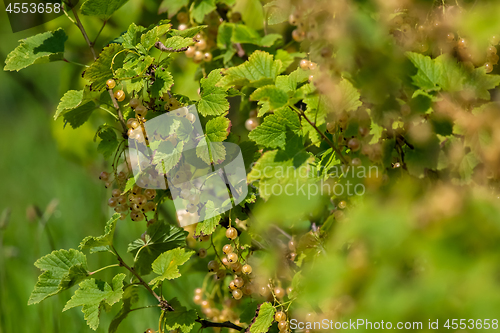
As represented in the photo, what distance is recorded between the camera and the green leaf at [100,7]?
0.77 metres

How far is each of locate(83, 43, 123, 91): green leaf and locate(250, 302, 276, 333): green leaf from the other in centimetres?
47

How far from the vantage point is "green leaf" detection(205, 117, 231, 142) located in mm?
702

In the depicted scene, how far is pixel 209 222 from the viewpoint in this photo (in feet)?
2.38

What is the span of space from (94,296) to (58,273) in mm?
108

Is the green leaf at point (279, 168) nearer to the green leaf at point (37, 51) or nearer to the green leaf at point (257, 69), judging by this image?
the green leaf at point (257, 69)

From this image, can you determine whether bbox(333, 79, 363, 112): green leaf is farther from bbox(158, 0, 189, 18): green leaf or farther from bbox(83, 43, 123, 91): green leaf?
bbox(158, 0, 189, 18): green leaf

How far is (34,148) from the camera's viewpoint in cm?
246

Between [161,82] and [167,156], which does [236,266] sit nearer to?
[167,156]

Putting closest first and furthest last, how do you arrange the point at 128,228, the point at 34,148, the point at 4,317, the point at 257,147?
the point at 257,147 < the point at 4,317 < the point at 128,228 < the point at 34,148

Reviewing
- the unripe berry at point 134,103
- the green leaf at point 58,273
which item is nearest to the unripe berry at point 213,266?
the green leaf at point 58,273

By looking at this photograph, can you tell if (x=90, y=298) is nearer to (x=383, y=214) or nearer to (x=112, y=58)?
(x=112, y=58)

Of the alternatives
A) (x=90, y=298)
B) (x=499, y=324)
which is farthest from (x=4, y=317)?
(x=499, y=324)

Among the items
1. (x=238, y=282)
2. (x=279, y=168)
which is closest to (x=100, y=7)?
(x=279, y=168)

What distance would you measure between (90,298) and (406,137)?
577mm
